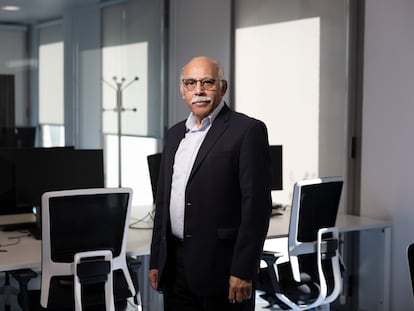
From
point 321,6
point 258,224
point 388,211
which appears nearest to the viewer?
point 258,224

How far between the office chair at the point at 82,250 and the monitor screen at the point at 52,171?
66 centimetres

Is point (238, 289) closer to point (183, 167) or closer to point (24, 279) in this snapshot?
point (183, 167)

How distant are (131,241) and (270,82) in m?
2.23

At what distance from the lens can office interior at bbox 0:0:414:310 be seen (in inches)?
171

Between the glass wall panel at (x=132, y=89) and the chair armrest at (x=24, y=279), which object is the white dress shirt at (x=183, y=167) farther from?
the glass wall panel at (x=132, y=89)

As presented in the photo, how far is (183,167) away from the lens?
8.46 feet

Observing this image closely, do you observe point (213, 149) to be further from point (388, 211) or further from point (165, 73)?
point (165, 73)

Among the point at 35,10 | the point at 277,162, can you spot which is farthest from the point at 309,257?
the point at 35,10

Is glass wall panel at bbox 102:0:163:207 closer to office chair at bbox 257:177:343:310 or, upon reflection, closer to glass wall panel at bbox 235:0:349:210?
glass wall panel at bbox 235:0:349:210

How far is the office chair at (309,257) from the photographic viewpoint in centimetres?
365

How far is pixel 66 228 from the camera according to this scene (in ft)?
10.2

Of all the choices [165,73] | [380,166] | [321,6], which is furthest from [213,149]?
[165,73]

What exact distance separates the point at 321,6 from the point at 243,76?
3.51ft

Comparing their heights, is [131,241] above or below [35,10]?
below
